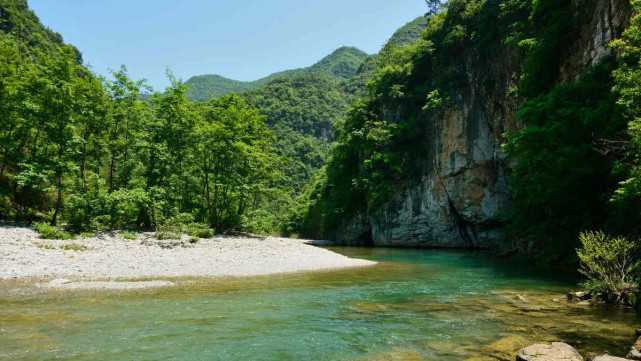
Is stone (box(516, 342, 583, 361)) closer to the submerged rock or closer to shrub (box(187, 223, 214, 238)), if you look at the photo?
the submerged rock

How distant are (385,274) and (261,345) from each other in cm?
1119

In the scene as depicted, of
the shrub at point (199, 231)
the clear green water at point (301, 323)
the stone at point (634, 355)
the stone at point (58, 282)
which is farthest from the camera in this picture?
the shrub at point (199, 231)

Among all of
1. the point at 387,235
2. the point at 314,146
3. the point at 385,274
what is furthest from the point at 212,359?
the point at 314,146

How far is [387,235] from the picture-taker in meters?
44.6

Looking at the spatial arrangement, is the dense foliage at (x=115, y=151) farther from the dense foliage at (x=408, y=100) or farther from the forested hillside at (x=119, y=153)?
the dense foliage at (x=408, y=100)

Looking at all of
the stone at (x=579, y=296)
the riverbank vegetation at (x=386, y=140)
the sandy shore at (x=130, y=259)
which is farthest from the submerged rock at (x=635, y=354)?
the sandy shore at (x=130, y=259)

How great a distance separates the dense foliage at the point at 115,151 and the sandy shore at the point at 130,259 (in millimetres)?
3259

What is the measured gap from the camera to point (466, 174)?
3775 centimetres

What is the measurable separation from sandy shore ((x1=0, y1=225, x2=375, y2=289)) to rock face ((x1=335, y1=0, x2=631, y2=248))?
21.0 meters

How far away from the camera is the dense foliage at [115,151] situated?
846 inches

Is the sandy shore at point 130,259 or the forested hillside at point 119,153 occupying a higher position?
the forested hillside at point 119,153

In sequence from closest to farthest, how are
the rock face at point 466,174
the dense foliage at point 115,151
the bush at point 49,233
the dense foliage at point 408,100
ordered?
the bush at point 49,233, the dense foliage at point 115,151, the rock face at point 466,174, the dense foliage at point 408,100

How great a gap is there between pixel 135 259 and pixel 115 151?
1296 cm

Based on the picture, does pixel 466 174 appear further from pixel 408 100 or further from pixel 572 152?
pixel 572 152
